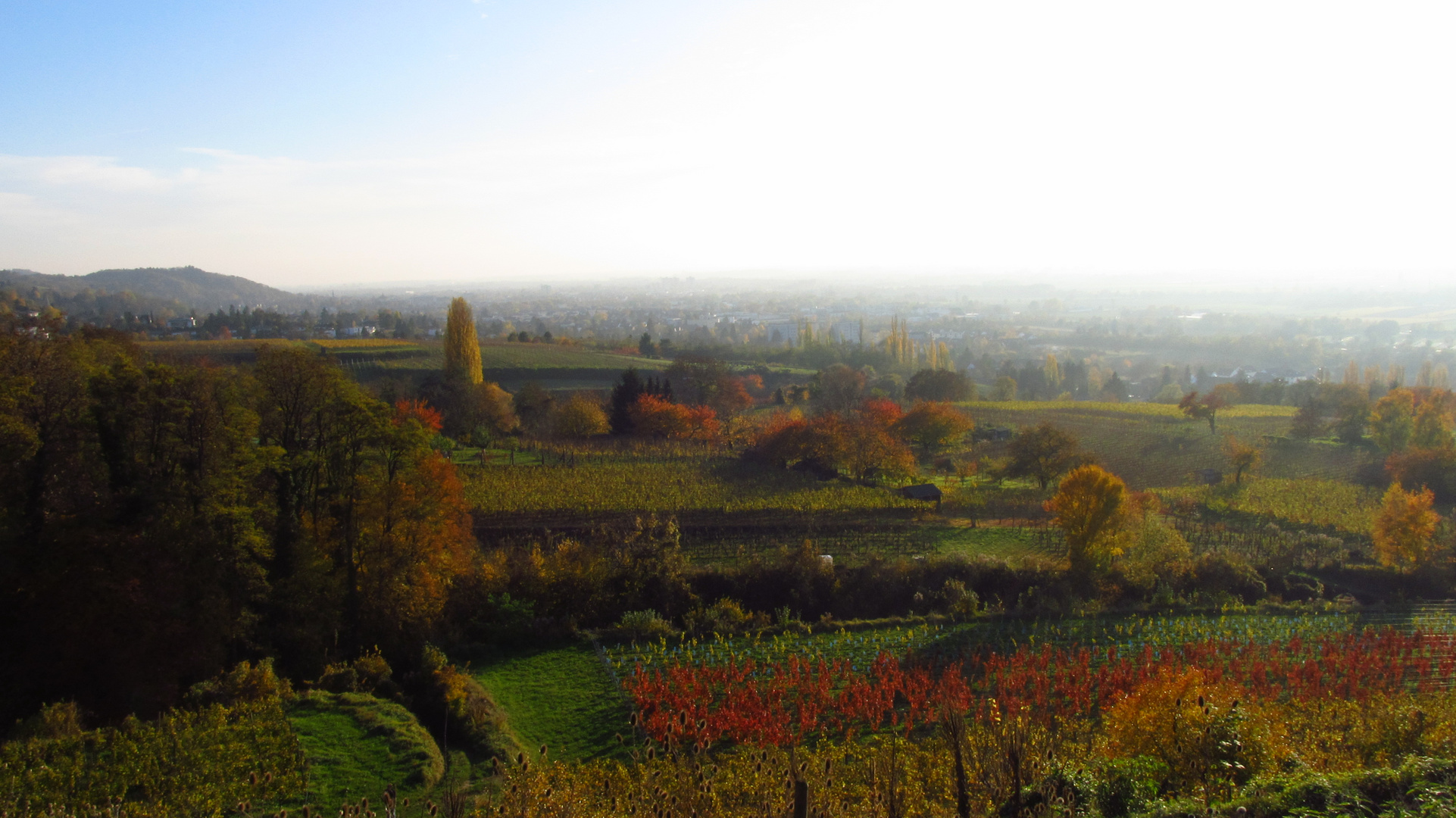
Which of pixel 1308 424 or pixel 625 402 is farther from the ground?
pixel 625 402

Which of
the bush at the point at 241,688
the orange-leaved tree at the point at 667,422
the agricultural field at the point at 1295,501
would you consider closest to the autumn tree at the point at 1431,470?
the agricultural field at the point at 1295,501

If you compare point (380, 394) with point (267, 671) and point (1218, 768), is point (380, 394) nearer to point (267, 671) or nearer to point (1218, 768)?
point (267, 671)

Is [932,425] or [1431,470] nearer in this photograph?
[1431,470]

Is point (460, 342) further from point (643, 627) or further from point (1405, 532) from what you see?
point (1405, 532)

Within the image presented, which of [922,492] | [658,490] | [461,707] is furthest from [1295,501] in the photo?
[461,707]

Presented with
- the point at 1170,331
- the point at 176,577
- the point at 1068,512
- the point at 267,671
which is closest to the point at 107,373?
the point at 176,577

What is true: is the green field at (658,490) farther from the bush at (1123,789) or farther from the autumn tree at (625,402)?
the bush at (1123,789)
